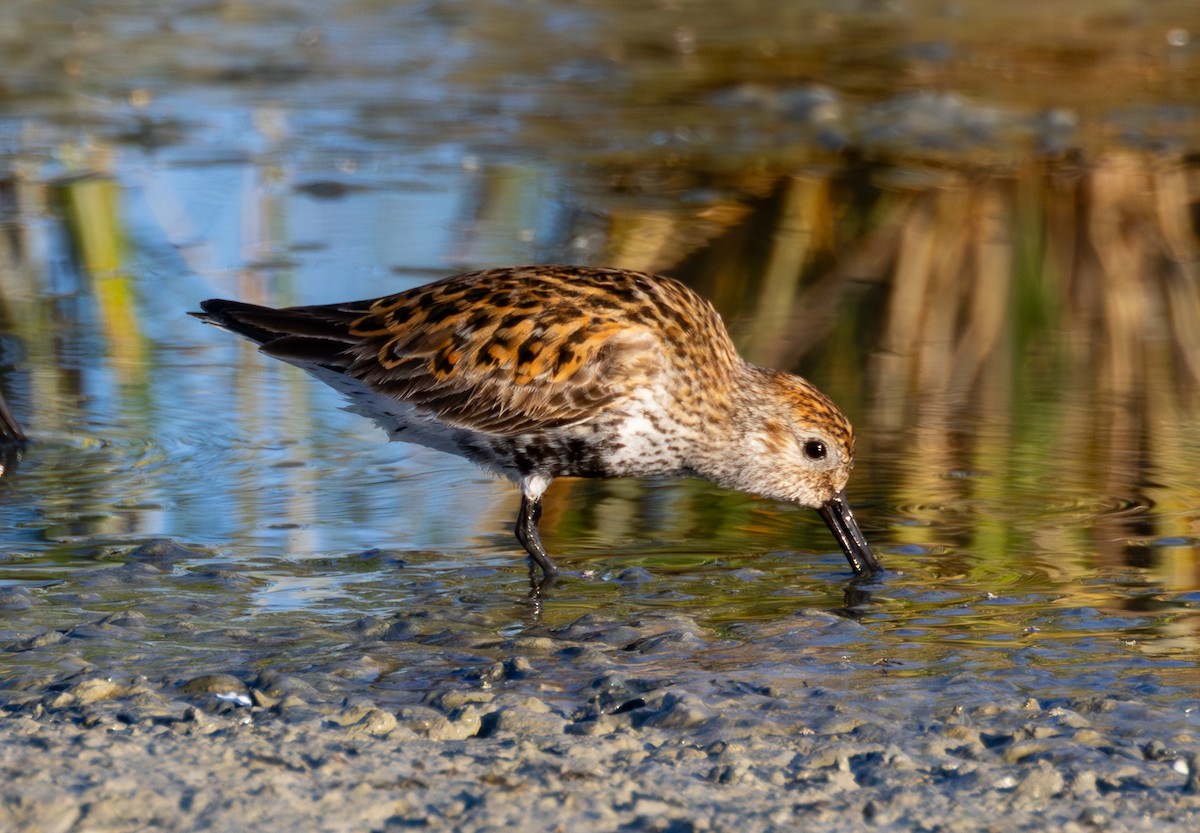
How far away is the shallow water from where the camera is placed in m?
6.14

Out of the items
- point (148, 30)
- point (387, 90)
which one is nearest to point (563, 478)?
point (387, 90)

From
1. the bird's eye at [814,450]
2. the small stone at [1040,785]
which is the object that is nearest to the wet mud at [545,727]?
the small stone at [1040,785]

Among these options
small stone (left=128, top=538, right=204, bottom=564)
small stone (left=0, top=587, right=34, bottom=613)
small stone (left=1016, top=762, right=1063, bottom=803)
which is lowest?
small stone (left=1016, top=762, right=1063, bottom=803)

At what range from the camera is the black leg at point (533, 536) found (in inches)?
260

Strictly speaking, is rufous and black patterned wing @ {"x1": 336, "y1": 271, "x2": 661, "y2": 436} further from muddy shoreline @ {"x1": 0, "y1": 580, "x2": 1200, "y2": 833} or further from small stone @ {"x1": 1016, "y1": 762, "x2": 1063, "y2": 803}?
small stone @ {"x1": 1016, "y1": 762, "x2": 1063, "y2": 803}

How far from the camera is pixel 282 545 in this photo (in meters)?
6.80

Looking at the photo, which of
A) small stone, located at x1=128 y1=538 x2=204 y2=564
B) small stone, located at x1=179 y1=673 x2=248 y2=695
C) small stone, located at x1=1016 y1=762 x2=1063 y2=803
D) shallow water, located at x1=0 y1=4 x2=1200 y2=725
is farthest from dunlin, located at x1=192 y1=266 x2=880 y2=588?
small stone, located at x1=1016 y1=762 x2=1063 y2=803

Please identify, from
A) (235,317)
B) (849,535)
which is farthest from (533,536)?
(235,317)

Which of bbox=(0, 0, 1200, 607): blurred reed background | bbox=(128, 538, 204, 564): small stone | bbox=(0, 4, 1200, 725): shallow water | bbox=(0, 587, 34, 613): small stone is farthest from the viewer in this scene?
bbox=(0, 0, 1200, 607): blurred reed background

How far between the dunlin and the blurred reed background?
32cm

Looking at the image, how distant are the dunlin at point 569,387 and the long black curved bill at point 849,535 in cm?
1

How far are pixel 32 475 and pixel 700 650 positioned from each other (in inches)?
125

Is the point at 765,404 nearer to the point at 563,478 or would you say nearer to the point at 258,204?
the point at 563,478

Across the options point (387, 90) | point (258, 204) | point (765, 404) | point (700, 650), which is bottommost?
point (700, 650)
